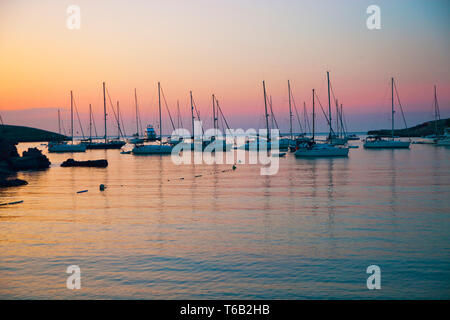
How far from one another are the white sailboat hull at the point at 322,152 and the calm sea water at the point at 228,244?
4024 cm

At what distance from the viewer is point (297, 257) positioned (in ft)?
40.5

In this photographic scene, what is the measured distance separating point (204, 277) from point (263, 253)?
268 centimetres

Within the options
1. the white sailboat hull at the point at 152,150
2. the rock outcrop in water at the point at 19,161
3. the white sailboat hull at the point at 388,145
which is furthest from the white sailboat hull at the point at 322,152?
the rock outcrop in water at the point at 19,161

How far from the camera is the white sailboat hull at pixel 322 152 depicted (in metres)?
66.2

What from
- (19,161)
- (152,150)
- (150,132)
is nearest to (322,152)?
(152,150)

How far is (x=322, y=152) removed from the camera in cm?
6694

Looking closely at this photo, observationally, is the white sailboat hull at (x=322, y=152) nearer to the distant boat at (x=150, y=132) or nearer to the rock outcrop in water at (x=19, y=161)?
the rock outcrop in water at (x=19, y=161)

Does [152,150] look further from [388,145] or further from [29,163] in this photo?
[388,145]

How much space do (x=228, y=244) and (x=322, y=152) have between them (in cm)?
5556

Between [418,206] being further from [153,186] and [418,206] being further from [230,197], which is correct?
[153,186]

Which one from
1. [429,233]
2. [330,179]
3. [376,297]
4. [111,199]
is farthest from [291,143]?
[376,297]

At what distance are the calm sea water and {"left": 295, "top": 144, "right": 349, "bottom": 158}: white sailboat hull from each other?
40.2 meters

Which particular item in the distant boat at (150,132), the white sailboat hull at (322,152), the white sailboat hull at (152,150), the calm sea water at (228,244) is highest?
the distant boat at (150,132)

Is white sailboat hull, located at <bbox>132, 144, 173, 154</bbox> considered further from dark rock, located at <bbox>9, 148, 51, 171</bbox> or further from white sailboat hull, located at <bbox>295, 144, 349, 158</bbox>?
dark rock, located at <bbox>9, 148, 51, 171</bbox>
